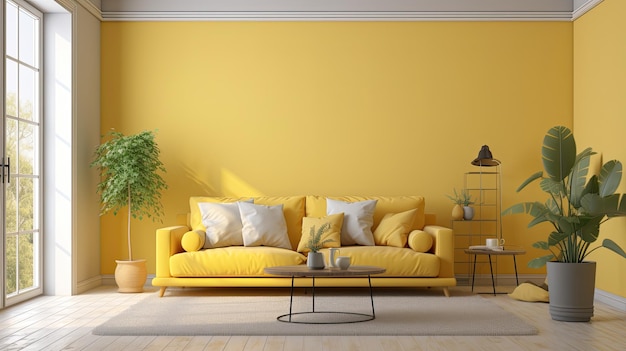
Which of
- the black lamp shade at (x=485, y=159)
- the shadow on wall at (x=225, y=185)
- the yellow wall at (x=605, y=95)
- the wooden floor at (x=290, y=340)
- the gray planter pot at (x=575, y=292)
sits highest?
the yellow wall at (x=605, y=95)

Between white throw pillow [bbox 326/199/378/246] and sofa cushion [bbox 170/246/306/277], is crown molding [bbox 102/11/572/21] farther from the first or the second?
sofa cushion [bbox 170/246/306/277]

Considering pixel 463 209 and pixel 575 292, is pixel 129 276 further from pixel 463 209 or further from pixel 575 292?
pixel 575 292

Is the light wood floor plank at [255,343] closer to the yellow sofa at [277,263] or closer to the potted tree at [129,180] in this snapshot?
the yellow sofa at [277,263]

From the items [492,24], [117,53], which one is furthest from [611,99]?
[117,53]

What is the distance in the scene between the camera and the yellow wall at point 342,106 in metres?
7.81

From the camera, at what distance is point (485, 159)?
7.56m

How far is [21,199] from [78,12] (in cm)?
190

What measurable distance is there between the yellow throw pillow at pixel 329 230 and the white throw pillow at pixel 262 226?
17 cm

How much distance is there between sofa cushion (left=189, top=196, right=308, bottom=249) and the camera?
24.2 feet

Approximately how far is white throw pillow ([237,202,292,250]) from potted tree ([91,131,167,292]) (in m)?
0.95

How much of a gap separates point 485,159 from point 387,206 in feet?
3.58

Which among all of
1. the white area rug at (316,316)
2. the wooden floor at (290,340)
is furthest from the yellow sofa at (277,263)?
the wooden floor at (290,340)

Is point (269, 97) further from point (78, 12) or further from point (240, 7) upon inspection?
point (78, 12)

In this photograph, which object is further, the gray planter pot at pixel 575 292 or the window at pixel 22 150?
the window at pixel 22 150
